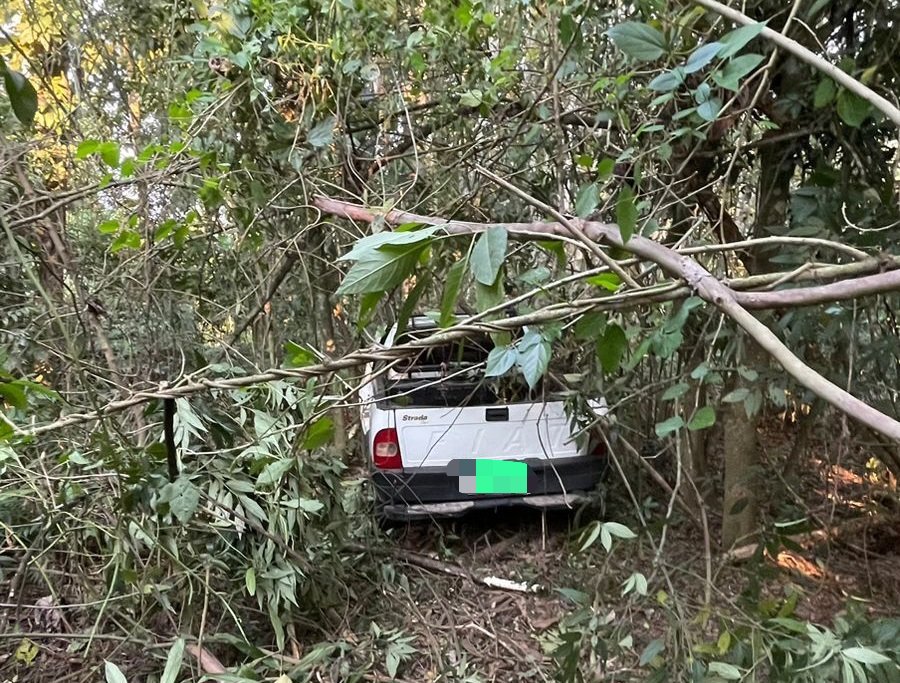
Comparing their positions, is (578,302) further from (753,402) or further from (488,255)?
(753,402)

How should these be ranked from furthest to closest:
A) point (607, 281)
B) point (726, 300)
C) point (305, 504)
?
1. point (305, 504)
2. point (607, 281)
3. point (726, 300)

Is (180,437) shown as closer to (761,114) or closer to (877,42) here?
(761,114)

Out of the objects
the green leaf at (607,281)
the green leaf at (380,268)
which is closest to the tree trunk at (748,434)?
the green leaf at (607,281)

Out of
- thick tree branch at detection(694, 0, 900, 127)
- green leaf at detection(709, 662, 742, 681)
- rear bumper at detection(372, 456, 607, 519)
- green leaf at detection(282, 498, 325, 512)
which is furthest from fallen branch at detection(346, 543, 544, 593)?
thick tree branch at detection(694, 0, 900, 127)

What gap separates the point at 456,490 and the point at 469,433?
0.36 m

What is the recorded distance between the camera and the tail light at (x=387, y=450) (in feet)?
12.0

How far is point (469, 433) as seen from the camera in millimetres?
3732

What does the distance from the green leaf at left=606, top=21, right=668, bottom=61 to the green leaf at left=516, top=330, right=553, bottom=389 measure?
609 millimetres

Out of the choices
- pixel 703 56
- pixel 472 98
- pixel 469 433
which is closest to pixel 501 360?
pixel 703 56

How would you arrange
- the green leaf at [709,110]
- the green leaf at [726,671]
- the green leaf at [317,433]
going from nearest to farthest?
the green leaf at [317,433]
the green leaf at [709,110]
the green leaf at [726,671]

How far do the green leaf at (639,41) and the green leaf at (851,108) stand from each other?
1.79 feet

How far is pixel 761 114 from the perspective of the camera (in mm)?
2449

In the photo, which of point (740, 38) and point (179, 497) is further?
point (179, 497)

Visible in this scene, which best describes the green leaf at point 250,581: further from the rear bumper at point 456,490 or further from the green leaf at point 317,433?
the rear bumper at point 456,490
